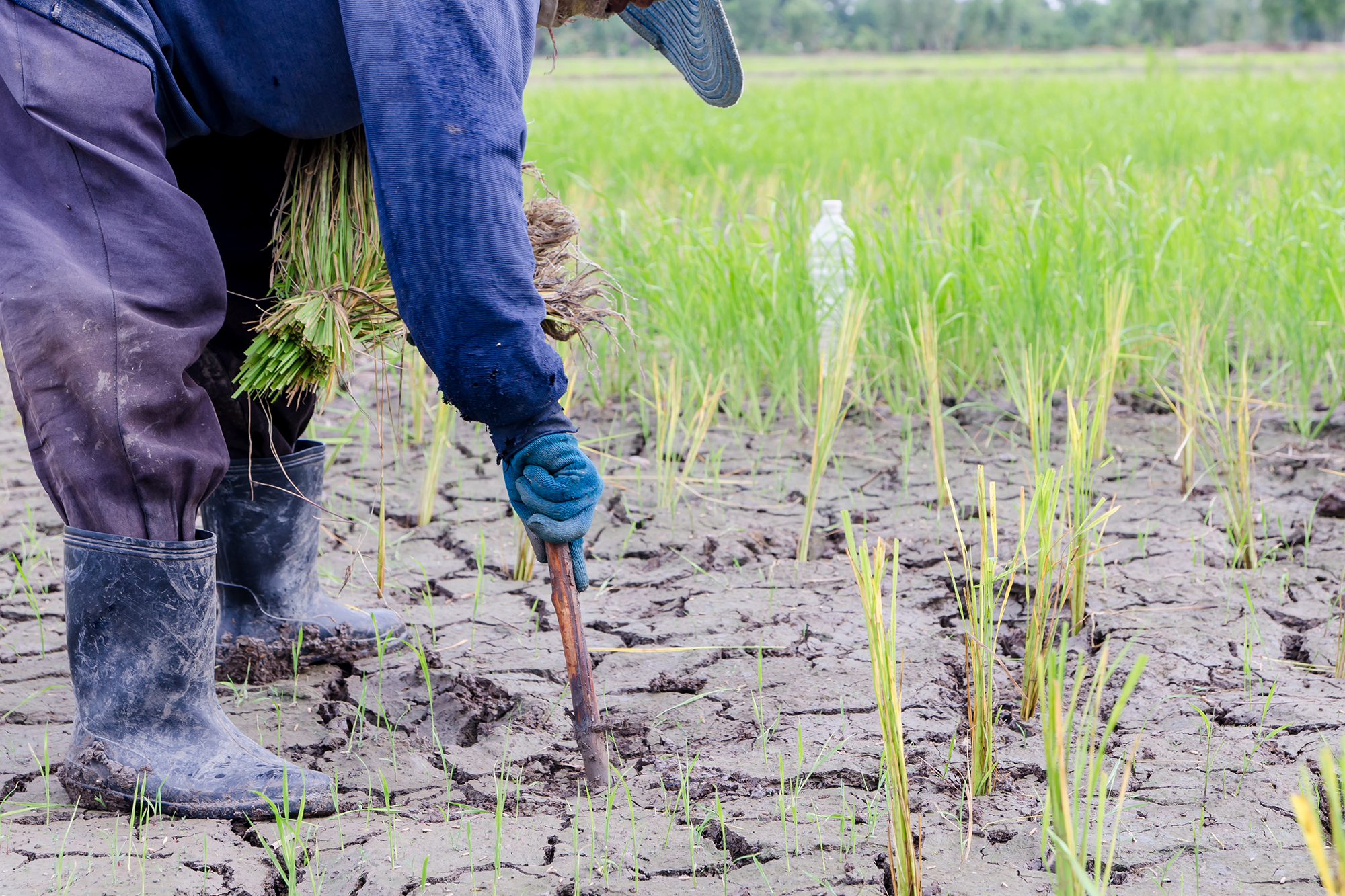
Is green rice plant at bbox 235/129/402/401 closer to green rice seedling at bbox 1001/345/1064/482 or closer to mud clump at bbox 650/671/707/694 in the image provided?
mud clump at bbox 650/671/707/694

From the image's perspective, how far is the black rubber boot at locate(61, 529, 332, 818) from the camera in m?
1.33

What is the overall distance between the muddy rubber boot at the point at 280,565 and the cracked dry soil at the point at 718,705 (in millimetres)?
63

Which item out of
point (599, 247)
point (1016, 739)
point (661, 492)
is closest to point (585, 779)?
point (1016, 739)

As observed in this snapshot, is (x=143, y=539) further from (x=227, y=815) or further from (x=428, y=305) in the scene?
(x=428, y=305)

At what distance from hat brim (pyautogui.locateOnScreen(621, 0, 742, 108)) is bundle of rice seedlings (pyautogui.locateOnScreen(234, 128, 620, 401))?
36 centimetres

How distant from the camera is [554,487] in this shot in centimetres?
132

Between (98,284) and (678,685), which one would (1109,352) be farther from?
(98,284)

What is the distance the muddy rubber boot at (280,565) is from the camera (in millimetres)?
1774

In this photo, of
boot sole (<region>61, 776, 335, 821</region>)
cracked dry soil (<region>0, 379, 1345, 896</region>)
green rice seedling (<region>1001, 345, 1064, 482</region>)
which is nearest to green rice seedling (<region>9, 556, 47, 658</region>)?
cracked dry soil (<region>0, 379, 1345, 896</region>)

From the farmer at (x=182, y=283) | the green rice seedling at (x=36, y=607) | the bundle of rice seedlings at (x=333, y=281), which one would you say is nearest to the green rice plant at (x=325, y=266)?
the bundle of rice seedlings at (x=333, y=281)

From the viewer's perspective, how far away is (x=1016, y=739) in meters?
1.49

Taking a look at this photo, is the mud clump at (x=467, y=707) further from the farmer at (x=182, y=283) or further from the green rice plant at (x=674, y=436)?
the green rice plant at (x=674, y=436)

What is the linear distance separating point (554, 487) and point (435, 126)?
0.43 metres

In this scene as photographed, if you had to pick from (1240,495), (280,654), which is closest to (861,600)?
(280,654)
